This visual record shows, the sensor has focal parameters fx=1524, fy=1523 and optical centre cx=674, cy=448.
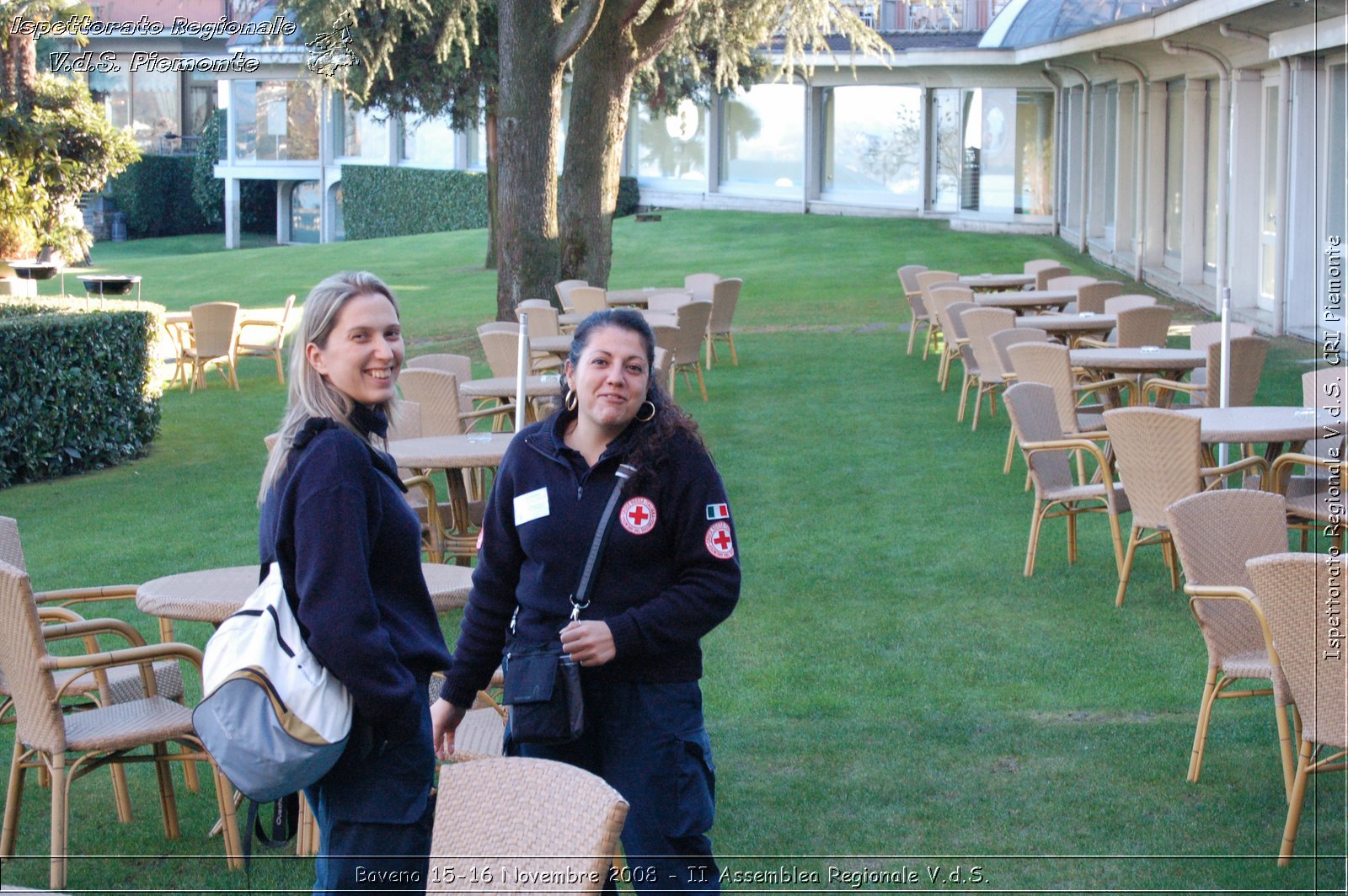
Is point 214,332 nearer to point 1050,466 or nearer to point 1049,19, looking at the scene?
point 1050,466

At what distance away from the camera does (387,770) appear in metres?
2.91

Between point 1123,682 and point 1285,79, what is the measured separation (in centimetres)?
1176

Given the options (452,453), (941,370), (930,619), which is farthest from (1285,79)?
(452,453)

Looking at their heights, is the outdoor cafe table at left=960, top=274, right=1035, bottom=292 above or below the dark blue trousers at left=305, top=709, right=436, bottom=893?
above

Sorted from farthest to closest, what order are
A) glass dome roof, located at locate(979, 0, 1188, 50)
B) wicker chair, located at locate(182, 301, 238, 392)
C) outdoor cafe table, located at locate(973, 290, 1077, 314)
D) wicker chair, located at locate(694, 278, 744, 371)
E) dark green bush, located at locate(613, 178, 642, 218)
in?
dark green bush, located at locate(613, 178, 642, 218) → glass dome roof, located at locate(979, 0, 1188, 50) → wicker chair, located at locate(182, 301, 238, 392) → wicker chair, located at locate(694, 278, 744, 371) → outdoor cafe table, located at locate(973, 290, 1077, 314)

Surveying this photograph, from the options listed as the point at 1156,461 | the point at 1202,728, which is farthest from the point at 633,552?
the point at 1156,461

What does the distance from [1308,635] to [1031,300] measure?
10.4 metres

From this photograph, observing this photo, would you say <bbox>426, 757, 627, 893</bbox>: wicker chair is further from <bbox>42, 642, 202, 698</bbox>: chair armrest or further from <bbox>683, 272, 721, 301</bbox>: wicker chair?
<bbox>683, 272, 721, 301</bbox>: wicker chair

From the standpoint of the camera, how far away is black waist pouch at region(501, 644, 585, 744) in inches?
125

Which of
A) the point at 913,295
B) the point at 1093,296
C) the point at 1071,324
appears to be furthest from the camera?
the point at 913,295

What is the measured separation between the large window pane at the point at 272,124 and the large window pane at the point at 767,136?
59.5ft

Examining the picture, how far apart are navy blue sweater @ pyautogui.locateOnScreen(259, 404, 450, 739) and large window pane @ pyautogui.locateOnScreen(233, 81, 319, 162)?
51.0 metres

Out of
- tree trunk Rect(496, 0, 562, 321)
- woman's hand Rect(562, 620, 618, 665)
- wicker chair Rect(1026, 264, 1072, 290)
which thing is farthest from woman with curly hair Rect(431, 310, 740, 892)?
wicker chair Rect(1026, 264, 1072, 290)

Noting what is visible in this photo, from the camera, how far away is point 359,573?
2.77m
